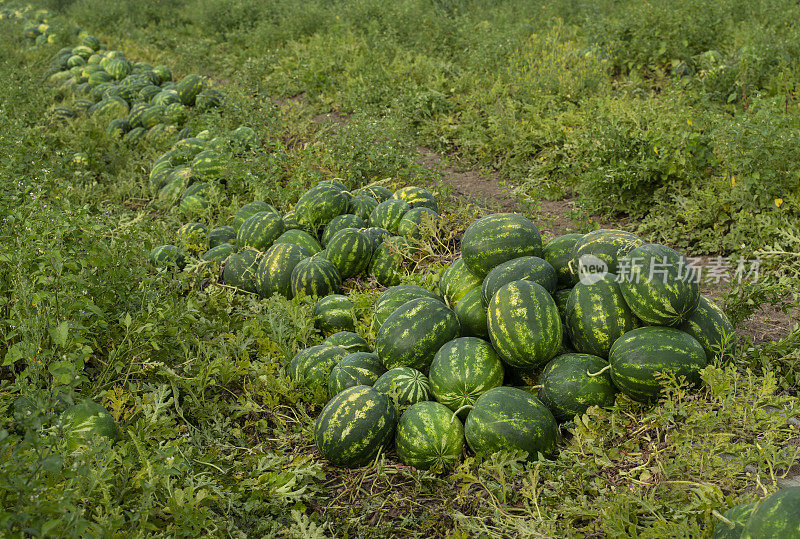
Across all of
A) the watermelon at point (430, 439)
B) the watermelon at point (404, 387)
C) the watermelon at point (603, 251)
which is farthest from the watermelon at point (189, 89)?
the watermelon at point (430, 439)

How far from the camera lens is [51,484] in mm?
2082

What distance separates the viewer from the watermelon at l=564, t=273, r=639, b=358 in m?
3.01

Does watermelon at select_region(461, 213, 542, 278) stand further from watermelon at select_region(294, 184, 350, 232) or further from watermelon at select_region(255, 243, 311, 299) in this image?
watermelon at select_region(294, 184, 350, 232)

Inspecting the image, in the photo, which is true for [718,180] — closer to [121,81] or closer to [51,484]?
[51,484]

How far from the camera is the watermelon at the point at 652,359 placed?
2779mm

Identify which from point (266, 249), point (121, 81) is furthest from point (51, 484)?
point (121, 81)

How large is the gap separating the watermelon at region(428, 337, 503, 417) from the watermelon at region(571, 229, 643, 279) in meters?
0.69

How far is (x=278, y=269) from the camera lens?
454cm

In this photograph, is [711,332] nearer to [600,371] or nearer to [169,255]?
[600,371]

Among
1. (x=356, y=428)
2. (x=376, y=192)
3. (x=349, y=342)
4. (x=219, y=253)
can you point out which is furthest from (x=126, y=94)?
(x=356, y=428)

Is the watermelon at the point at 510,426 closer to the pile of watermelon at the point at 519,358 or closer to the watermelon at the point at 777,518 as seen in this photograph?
the pile of watermelon at the point at 519,358

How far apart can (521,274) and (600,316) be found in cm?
47

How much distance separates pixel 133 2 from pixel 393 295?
16160mm

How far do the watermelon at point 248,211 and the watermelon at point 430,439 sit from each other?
119 inches
